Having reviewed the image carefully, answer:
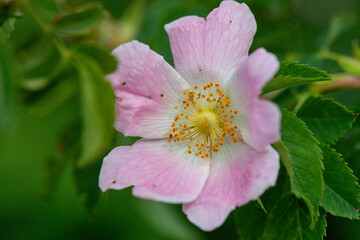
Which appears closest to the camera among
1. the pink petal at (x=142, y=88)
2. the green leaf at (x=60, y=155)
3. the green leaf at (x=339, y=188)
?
the green leaf at (x=339, y=188)

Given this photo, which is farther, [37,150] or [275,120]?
[37,150]

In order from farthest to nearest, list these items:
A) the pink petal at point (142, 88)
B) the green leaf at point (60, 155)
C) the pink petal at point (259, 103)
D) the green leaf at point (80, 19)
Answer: the green leaf at point (60, 155), the green leaf at point (80, 19), the pink petal at point (142, 88), the pink petal at point (259, 103)

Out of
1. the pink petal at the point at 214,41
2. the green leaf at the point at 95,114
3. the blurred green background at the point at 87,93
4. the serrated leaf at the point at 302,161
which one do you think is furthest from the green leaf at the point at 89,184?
the serrated leaf at the point at 302,161

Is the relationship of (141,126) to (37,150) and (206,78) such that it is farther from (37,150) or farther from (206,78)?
(37,150)

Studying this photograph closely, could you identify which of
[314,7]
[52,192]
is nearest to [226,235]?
[52,192]

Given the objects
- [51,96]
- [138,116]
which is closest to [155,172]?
[138,116]

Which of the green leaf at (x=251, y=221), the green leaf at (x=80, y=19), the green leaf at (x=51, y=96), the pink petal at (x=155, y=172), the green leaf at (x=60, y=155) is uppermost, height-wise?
the green leaf at (x=80, y=19)

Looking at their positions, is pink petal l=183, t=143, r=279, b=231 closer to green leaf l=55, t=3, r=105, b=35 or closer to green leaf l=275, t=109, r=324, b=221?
green leaf l=275, t=109, r=324, b=221

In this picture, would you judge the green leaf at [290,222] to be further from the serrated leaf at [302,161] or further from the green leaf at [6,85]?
the green leaf at [6,85]
